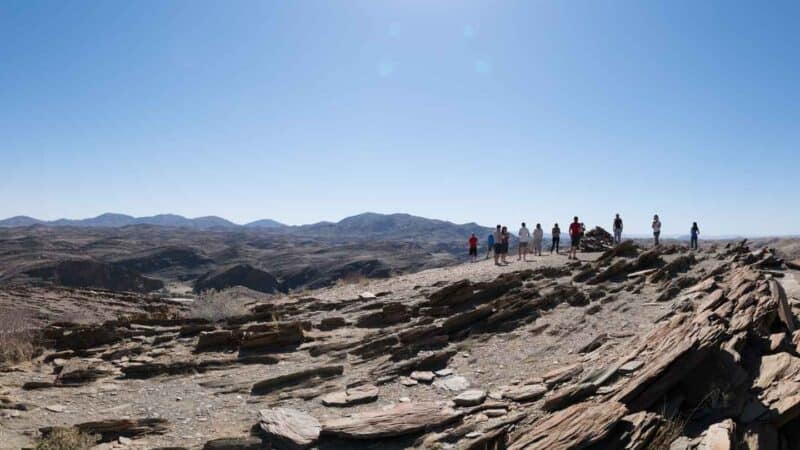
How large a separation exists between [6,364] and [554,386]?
46.5 ft

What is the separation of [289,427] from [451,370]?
14.9 feet

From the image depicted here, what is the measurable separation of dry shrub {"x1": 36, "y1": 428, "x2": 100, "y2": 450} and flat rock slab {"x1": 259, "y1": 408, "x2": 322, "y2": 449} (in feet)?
9.80

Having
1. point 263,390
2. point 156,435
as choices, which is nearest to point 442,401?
point 263,390

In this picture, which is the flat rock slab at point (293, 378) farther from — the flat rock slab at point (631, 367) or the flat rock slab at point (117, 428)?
the flat rock slab at point (631, 367)

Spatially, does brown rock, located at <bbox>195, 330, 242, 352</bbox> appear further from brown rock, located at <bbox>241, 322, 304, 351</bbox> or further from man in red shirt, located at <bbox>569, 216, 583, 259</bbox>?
man in red shirt, located at <bbox>569, 216, 583, 259</bbox>

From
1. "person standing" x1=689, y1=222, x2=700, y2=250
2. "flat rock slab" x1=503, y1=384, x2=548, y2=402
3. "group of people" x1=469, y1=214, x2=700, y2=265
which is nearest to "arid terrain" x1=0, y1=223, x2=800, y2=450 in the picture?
"flat rock slab" x1=503, y1=384, x2=548, y2=402

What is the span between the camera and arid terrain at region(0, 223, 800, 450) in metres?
7.49

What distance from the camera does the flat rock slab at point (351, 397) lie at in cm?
1001

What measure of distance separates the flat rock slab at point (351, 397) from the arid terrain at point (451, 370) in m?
0.03

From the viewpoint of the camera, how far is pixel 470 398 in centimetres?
923

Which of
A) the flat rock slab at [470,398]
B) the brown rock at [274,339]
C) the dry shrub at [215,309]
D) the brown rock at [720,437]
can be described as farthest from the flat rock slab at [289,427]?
the dry shrub at [215,309]

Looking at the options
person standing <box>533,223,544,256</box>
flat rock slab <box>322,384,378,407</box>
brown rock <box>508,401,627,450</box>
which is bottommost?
flat rock slab <box>322,384,378,407</box>

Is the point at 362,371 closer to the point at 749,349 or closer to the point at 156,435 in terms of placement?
the point at 156,435

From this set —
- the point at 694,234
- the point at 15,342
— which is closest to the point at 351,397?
the point at 15,342
